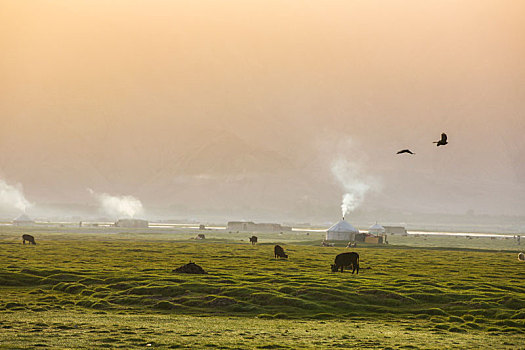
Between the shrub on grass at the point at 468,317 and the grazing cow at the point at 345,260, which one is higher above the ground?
the grazing cow at the point at 345,260

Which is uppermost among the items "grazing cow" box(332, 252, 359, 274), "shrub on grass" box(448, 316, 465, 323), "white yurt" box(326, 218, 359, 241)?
"white yurt" box(326, 218, 359, 241)

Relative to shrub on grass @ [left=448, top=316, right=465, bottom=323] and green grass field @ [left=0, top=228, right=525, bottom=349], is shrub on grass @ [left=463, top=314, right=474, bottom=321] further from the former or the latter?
shrub on grass @ [left=448, top=316, right=465, bottom=323]

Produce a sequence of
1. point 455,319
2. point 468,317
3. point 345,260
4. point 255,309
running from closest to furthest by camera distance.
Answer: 1. point 455,319
2. point 468,317
3. point 255,309
4. point 345,260

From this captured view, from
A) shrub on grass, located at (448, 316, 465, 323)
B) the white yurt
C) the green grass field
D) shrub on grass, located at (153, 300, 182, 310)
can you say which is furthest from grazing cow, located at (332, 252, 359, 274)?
the white yurt

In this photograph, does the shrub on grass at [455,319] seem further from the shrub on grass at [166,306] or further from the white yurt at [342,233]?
the white yurt at [342,233]

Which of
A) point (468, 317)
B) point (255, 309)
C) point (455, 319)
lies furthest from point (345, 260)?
point (455, 319)

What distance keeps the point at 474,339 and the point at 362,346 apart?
291 inches

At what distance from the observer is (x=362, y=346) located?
3072 cm

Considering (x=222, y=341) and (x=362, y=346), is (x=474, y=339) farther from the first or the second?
(x=222, y=341)

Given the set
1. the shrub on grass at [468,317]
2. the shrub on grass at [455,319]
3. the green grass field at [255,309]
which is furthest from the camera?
the shrub on grass at [468,317]

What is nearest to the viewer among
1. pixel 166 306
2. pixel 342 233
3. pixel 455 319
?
pixel 455 319

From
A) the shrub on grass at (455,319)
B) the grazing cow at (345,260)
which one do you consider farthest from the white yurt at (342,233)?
the shrub on grass at (455,319)

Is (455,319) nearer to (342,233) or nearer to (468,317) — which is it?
(468,317)

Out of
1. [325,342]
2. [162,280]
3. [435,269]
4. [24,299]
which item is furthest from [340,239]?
[325,342]
